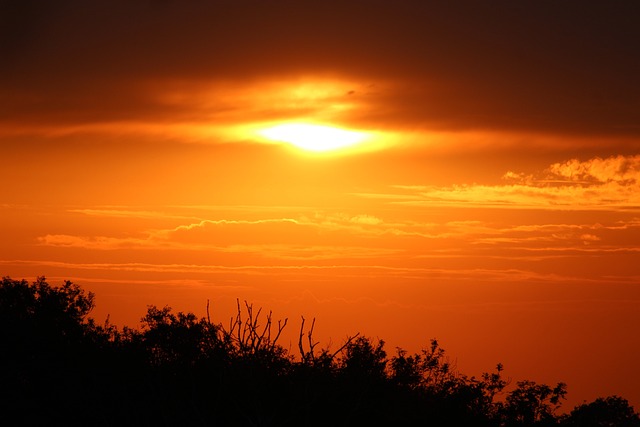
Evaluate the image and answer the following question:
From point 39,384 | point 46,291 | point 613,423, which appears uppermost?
point 46,291

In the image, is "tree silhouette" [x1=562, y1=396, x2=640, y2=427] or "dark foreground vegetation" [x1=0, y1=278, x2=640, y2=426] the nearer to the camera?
"dark foreground vegetation" [x1=0, y1=278, x2=640, y2=426]

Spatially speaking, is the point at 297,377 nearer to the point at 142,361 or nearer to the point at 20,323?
the point at 142,361

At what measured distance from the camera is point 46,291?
208ft

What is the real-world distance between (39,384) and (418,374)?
980 inches

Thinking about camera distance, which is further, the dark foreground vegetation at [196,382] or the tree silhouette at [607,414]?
the tree silhouette at [607,414]

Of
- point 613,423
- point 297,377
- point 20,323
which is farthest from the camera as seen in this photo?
point 613,423

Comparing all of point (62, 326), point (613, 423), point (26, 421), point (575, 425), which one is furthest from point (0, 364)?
point (613, 423)

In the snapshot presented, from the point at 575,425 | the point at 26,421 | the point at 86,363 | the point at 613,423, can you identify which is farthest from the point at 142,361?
the point at 613,423

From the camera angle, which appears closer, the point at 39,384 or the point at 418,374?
the point at 39,384

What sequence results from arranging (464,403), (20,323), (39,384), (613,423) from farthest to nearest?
1. (613,423)
2. (464,403)
3. (20,323)
4. (39,384)

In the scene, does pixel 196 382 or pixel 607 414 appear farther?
pixel 607 414

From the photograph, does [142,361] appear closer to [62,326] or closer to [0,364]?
[0,364]

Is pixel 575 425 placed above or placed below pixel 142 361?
below

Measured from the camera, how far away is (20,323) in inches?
2088
